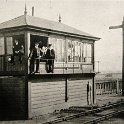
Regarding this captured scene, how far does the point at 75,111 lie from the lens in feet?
58.3

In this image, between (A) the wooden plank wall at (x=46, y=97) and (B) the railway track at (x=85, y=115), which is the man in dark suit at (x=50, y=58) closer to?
(A) the wooden plank wall at (x=46, y=97)

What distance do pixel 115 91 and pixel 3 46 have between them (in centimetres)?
1418

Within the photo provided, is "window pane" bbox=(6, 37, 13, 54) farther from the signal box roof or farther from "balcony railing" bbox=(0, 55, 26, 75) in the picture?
the signal box roof

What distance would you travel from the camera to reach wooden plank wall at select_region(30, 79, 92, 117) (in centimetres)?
1645

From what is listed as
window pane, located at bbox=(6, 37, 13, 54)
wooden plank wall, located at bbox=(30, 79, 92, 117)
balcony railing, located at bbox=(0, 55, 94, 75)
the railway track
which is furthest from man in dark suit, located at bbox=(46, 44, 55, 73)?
the railway track

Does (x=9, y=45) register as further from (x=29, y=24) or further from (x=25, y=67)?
(x=25, y=67)

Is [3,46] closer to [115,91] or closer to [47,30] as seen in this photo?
[47,30]

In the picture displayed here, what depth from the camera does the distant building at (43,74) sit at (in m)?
16.2

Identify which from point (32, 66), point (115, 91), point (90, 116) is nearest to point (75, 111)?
point (90, 116)

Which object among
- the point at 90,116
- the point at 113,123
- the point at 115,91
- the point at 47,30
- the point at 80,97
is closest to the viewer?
the point at 113,123

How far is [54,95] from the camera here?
18.0 meters

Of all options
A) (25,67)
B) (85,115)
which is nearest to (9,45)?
(25,67)

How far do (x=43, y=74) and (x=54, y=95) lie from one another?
6.35 ft

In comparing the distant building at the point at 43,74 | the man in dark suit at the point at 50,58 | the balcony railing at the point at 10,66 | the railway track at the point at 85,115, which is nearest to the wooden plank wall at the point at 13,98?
the distant building at the point at 43,74
